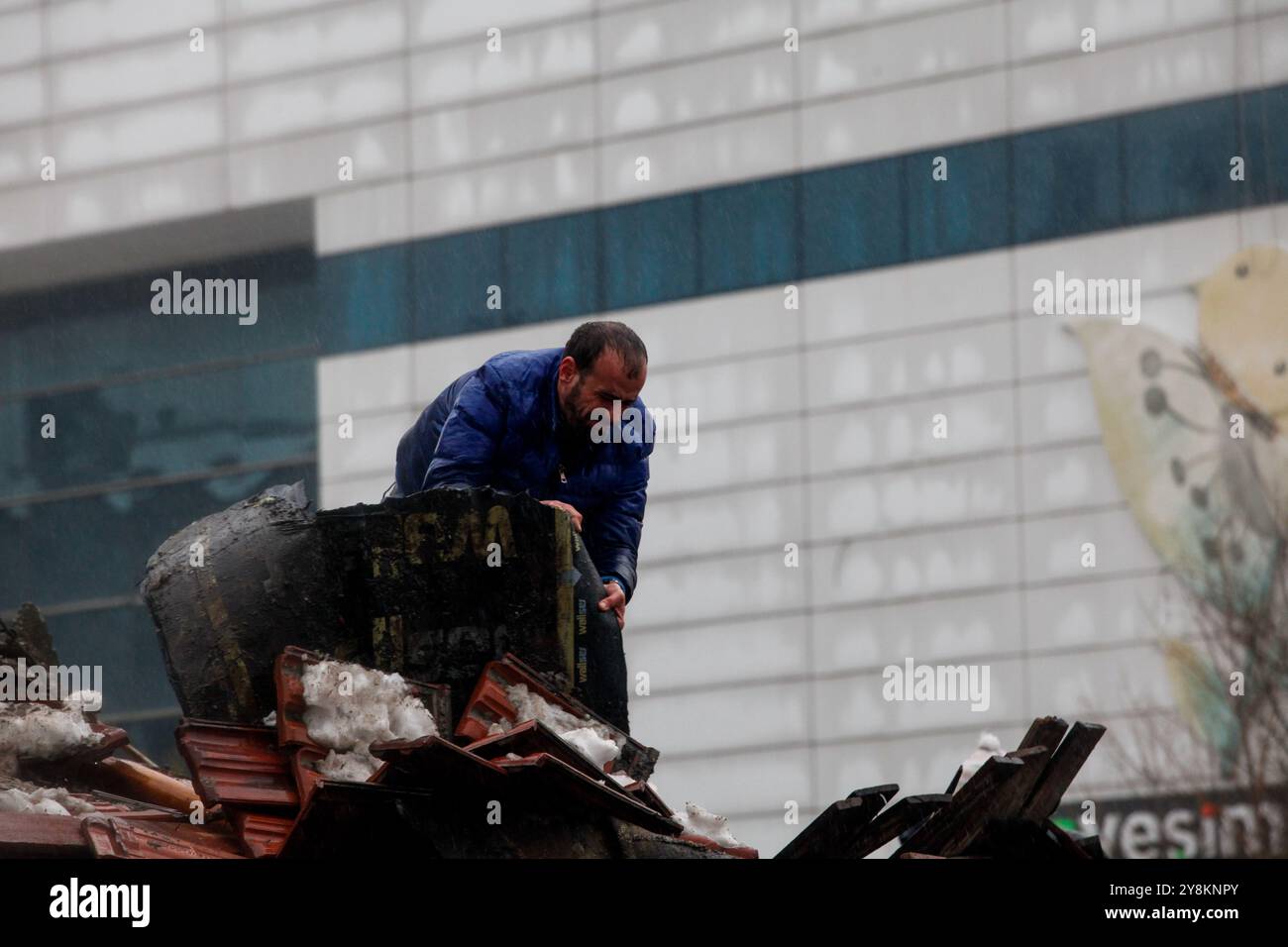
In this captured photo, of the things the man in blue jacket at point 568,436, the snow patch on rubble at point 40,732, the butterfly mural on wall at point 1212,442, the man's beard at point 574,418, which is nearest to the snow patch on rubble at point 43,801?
the snow patch on rubble at point 40,732

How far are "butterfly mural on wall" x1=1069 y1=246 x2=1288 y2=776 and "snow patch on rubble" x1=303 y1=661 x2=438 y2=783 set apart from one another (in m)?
19.7

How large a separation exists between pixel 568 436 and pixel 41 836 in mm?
2340

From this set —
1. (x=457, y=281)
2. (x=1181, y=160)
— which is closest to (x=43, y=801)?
(x=1181, y=160)

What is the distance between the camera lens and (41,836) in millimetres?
5594

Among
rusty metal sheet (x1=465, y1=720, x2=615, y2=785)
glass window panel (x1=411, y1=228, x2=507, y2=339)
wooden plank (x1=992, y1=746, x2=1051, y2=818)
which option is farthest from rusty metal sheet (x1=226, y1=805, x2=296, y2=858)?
glass window panel (x1=411, y1=228, x2=507, y2=339)

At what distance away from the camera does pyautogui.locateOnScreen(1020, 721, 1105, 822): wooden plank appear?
6371 millimetres

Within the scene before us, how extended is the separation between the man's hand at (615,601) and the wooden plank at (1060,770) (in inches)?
59.3

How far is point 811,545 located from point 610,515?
66.6ft

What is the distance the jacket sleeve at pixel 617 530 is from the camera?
24.4 ft

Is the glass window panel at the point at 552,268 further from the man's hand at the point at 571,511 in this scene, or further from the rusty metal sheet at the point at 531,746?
the rusty metal sheet at the point at 531,746

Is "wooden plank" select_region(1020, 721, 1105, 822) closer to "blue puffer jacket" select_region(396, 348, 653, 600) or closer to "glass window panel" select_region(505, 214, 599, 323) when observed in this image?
"blue puffer jacket" select_region(396, 348, 653, 600)
